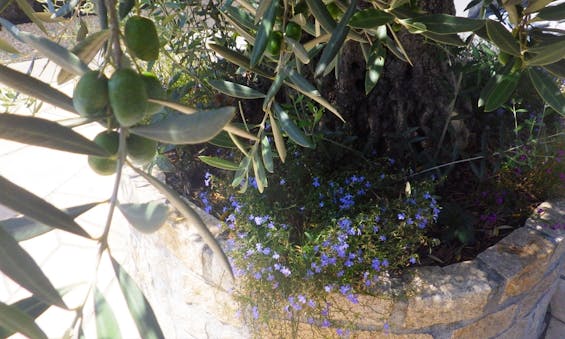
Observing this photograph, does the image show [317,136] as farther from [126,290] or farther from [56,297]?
[56,297]

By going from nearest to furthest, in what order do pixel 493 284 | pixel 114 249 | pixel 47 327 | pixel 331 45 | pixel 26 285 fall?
1. pixel 26 285
2. pixel 331 45
3. pixel 493 284
4. pixel 47 327
5. pixel 114 249

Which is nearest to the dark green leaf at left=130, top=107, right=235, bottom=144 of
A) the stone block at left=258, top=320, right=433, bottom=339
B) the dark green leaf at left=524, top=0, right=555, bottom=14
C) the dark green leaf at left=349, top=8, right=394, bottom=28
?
the dark green leaf at left=349, top=8, right=394, bottom=28

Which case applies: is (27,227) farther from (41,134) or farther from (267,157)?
(267,157)

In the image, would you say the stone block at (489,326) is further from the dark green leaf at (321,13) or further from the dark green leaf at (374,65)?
the dark green leaf at (321,13)

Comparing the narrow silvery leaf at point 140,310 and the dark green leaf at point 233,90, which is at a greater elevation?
the dark green leaf at point 233,90

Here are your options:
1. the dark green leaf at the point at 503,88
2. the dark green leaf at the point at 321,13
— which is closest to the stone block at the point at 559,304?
the dark green leaf at the point at 503,88

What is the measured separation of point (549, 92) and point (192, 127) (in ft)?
2.12

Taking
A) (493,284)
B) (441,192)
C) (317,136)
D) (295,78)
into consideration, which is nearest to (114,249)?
(317,136)

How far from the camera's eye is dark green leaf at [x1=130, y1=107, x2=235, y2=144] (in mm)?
357

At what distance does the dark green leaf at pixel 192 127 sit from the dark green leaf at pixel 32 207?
0.30 feet

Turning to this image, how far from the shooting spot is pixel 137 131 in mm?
416

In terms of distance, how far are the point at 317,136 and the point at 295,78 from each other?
A: 814 millimetres

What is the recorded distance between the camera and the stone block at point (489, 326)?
1378 mm

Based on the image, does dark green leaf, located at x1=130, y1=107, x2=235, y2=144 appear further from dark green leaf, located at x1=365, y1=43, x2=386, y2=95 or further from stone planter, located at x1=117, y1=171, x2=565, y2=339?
stone planter, located at x1=117, y1=171, x2=565, y2=339
